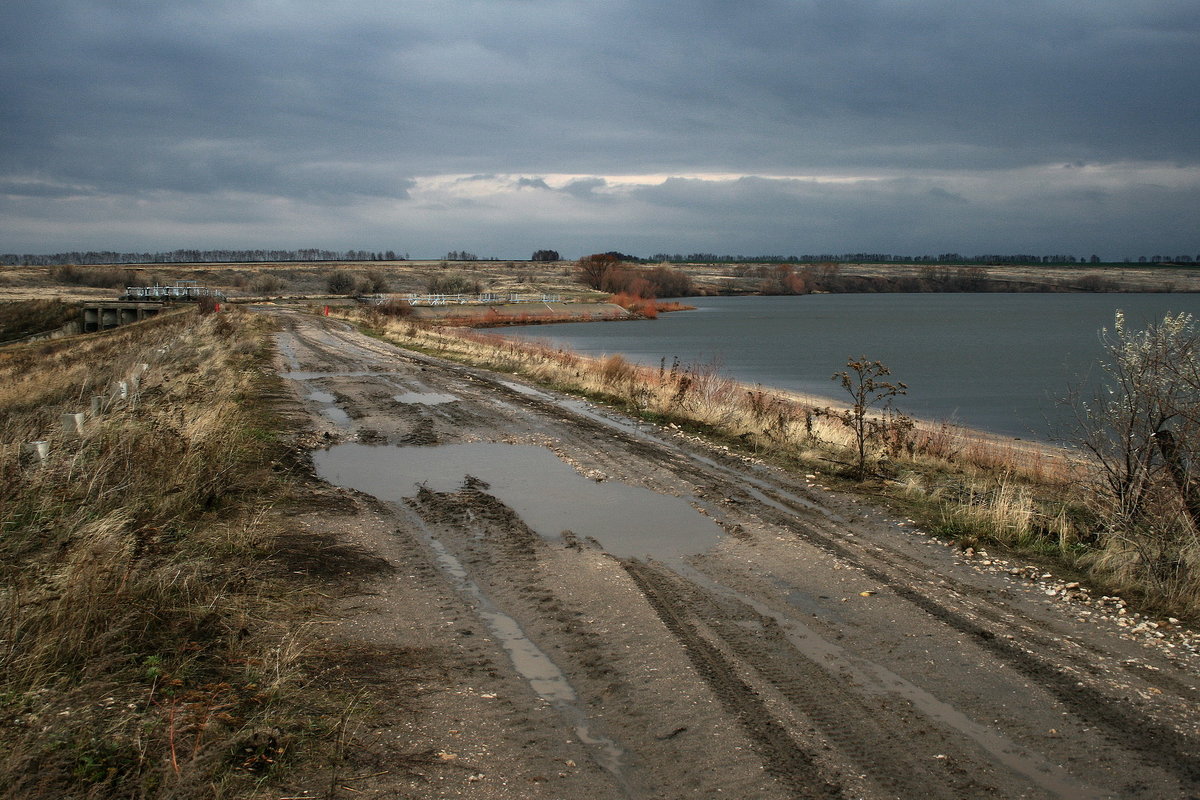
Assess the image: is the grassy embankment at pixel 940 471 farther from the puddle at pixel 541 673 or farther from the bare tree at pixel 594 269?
the bare tree at pixel 594 269

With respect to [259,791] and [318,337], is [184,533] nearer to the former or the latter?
[259,791]

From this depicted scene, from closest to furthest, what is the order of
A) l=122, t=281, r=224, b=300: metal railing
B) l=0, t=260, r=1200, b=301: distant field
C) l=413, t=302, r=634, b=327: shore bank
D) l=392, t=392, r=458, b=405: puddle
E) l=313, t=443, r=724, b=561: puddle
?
l=313, t=443, r=724, b=561: puddle < l=392, t=392, r=458, b=405: puddle < l=413, t=302, r=634, b=327: shore bank < l=122, t=281, r=224, b=300: metal railing < l=0, t=260, r=1200, b=301: distant field

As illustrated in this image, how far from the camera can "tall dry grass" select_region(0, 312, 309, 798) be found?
3.80 m

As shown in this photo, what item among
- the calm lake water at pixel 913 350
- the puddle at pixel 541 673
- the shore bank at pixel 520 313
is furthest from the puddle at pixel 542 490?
the shore bank at pixel 520 313

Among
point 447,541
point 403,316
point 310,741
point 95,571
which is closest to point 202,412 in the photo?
point 447,541

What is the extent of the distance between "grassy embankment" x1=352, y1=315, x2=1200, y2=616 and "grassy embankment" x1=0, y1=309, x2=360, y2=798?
6.35m

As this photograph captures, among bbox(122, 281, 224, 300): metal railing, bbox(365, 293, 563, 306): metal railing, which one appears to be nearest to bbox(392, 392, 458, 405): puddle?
bbox(365, 293, 563, 306): metal railing

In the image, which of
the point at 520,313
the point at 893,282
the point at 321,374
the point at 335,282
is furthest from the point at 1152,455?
the point at 893,282

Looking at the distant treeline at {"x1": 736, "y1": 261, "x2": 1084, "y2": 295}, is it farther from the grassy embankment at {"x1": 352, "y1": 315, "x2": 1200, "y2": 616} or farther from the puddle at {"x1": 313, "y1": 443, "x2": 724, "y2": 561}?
the puddle at {"x1": 313, "y1": 443, "x2": 724, "y2": 561}

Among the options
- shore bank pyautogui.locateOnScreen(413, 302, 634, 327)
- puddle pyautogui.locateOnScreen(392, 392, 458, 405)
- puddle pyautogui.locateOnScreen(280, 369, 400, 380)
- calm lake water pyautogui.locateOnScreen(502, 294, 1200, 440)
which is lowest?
calm lake water pyautogui.locateOnScreen(502, 294, 1200, 440)

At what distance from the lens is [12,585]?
495 cm

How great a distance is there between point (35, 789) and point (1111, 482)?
8.91m

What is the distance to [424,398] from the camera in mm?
18375

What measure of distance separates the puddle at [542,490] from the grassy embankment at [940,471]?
8.49 feet
